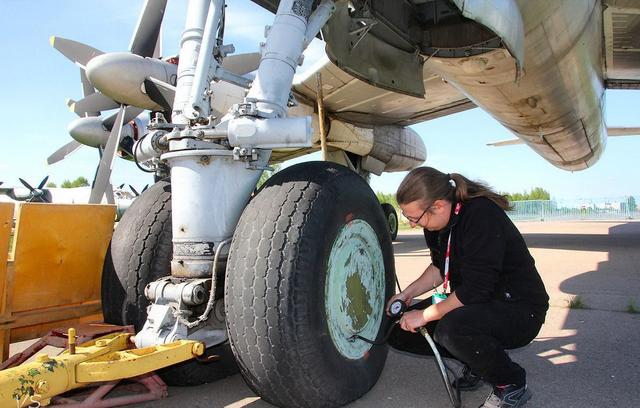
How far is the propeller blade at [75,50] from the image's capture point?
25.9 feet

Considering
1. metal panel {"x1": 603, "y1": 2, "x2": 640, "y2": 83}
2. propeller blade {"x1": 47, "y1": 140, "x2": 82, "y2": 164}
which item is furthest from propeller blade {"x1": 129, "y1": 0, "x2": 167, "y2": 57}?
propeller blade {"x1": 47, "y1": 140, "x2": 82, "y2": 164}

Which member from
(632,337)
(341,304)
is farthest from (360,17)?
(632,337)

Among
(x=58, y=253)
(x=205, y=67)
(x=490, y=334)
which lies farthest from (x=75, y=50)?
(x=490, y=334)

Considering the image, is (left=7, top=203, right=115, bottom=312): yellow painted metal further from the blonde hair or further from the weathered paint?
the blonde hair

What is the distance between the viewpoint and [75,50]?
7902 mm

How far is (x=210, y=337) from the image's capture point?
239 cm

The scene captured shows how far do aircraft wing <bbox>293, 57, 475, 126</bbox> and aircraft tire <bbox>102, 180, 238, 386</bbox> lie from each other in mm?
5586

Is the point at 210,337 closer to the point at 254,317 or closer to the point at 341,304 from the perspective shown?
the point at 254,317

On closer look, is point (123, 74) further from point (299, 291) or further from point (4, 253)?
point (299, 291)

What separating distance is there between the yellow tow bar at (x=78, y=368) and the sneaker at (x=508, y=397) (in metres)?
1.36

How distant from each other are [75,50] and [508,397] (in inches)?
319

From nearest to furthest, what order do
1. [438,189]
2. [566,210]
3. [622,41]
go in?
[438,189] < [622,41] < [566,210]

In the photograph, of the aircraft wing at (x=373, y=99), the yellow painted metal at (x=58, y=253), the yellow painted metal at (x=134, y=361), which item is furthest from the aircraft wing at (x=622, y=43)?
the yellow painted metal at (x=134, y=361)

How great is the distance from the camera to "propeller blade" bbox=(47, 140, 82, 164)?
45.9 ft
